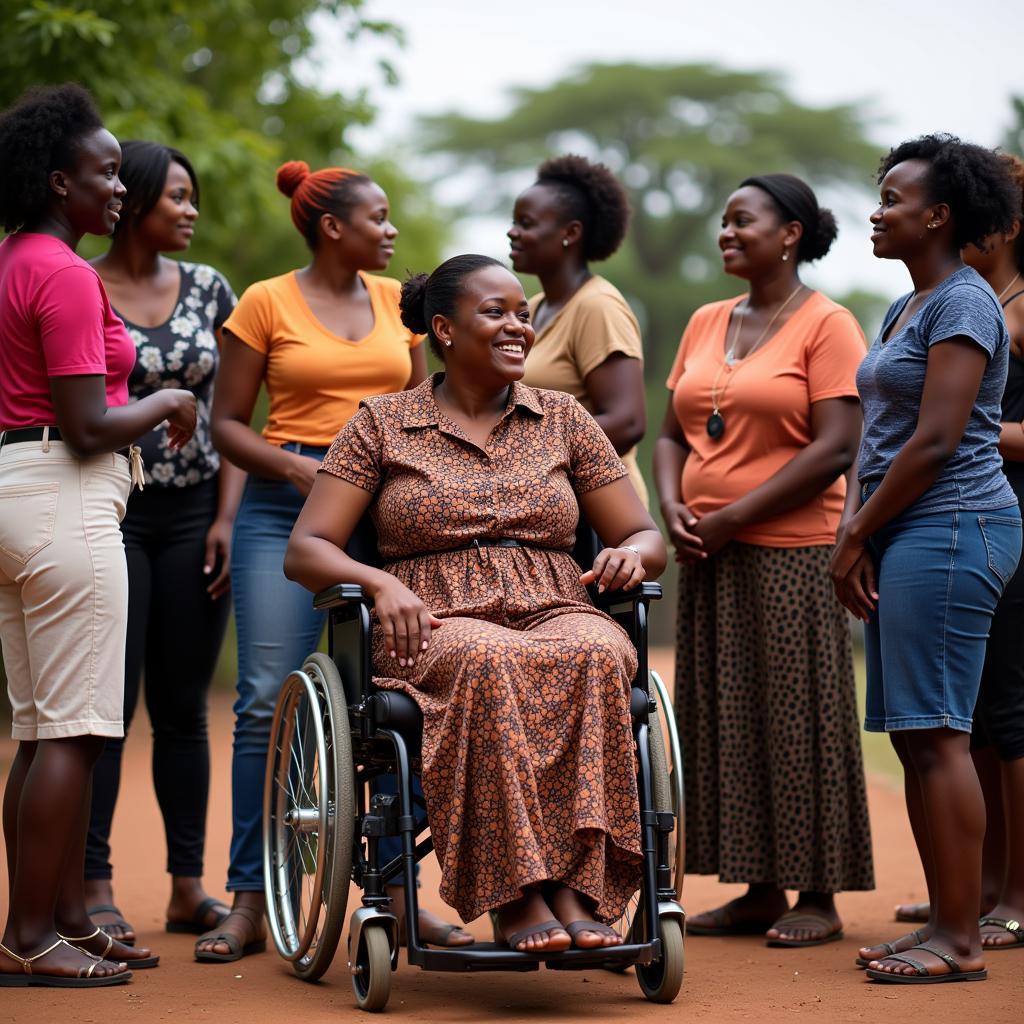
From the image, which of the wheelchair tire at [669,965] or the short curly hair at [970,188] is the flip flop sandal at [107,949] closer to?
the wheelchair tire at [669,965]

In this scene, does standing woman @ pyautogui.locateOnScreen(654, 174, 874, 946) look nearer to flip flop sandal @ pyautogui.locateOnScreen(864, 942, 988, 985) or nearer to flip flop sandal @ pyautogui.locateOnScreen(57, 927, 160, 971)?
flip flop sandal @ pyautogui.locateOnScreen(864, 942, 988, 985)

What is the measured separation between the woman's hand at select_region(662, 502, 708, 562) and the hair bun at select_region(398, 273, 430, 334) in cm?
111

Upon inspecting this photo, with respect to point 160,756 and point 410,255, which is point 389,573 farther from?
point 410,255

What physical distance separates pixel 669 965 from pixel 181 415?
193cm

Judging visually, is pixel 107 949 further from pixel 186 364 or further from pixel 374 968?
pixel 186 364

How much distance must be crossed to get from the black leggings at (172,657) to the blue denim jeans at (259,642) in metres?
0.23

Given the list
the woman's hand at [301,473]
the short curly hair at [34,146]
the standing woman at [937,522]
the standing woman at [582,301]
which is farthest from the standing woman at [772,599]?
the short curly hair at [34,146]

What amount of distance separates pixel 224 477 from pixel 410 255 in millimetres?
14502

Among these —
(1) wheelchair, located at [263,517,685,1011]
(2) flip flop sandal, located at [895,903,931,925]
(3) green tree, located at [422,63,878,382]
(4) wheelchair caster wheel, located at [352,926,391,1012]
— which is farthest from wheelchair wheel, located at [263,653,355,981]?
(3) green tree, located at [422,63,878,382]

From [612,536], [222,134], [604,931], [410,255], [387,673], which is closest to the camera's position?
[604,931]

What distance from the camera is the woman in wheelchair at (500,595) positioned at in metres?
3.58

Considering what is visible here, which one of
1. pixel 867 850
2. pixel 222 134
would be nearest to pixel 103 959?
pixel 867 850

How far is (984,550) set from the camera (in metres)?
4.04

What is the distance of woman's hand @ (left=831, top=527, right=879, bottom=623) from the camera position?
166 inches
